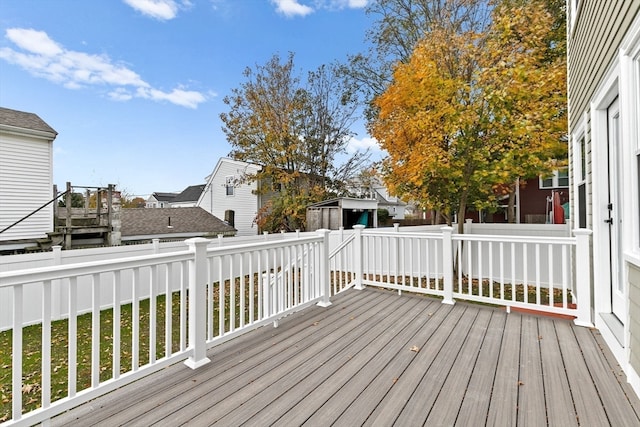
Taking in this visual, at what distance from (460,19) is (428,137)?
16.8 ft

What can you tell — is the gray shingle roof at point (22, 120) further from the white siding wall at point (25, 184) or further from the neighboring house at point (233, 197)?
the neighboring house at point (233, 197)

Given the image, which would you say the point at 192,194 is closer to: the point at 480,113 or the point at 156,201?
the point at 156,201

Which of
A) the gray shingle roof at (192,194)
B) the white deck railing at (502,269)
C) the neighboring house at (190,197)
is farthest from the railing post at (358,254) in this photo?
the gray shingle roof at (192,194)

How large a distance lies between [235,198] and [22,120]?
9703 mm

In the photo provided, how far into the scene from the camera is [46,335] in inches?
67.1

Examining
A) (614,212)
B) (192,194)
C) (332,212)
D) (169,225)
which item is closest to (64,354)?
(614,212)

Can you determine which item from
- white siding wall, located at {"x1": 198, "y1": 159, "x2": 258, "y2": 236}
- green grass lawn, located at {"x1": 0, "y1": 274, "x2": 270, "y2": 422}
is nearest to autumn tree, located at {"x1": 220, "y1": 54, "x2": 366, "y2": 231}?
white siding wall, located at {"x1": 198, "y1": 159, "x2": 258, "y2": 236}

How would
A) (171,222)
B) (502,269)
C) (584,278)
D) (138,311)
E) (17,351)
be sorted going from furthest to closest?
(171,222) < (502,269) < (584,278) < (138,311) < (17,351)

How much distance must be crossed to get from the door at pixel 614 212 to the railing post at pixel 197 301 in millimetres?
3538

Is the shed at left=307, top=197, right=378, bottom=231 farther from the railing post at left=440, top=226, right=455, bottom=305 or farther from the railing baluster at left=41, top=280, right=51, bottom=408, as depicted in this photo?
the railing baluster at left=41, top=280, right=51, bottom=408

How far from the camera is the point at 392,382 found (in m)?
2.23

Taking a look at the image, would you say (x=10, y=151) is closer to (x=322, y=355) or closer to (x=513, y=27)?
(x=322, y=355)

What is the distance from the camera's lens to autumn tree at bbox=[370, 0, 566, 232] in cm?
614

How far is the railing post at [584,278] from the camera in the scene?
128 inches
